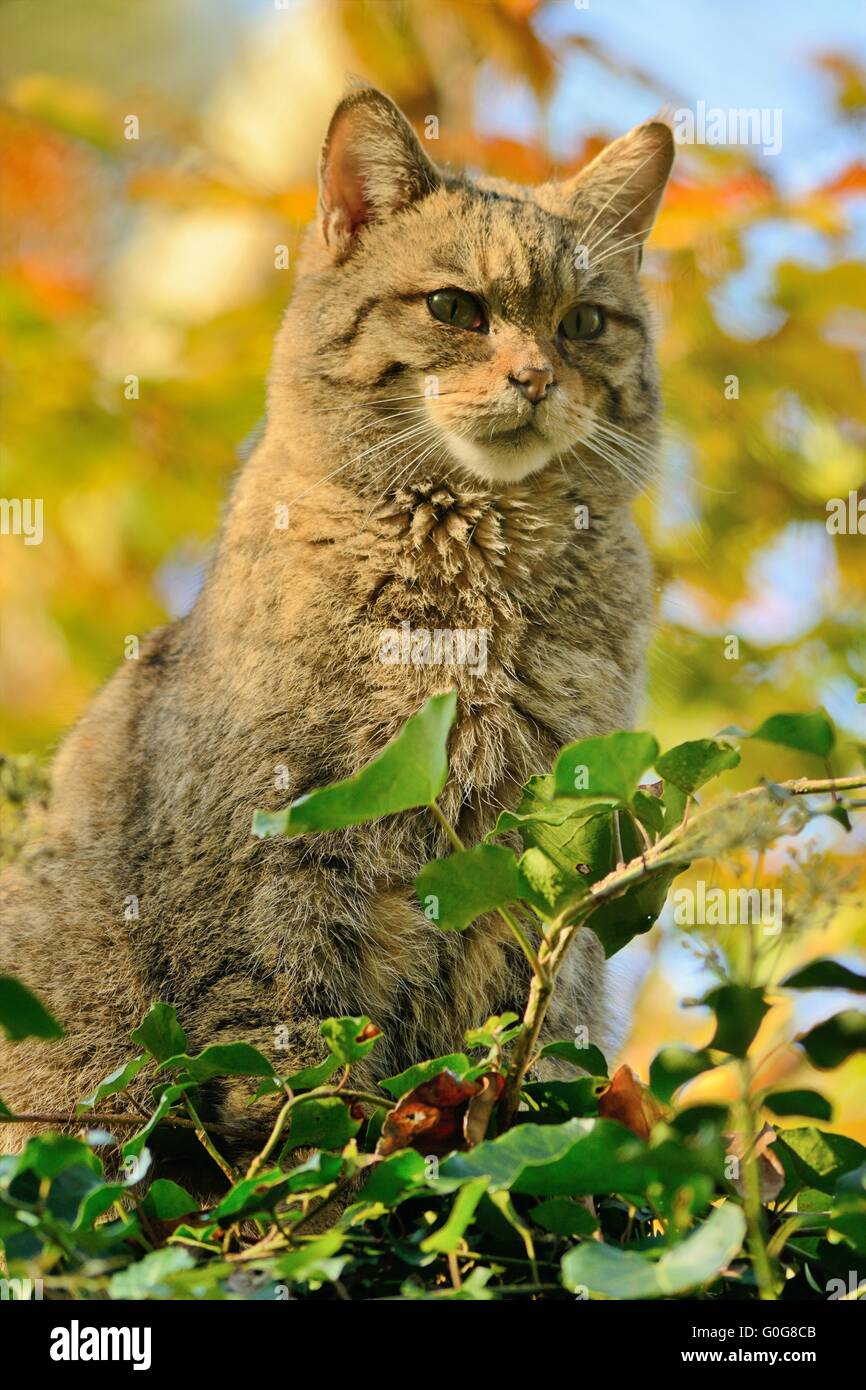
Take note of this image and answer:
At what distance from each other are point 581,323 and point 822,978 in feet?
7.30

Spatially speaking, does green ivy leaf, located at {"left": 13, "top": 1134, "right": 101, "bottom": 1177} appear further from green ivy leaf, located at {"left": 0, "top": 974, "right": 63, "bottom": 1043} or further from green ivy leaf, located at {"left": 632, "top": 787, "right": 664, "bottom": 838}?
green ivy leaf, located at {"left": 632, "top": 787, "right": 664, "bottom": 838}

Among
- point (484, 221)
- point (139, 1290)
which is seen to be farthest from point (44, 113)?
point (139, 1290)

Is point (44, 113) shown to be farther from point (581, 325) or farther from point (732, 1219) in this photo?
point (732, 1219)

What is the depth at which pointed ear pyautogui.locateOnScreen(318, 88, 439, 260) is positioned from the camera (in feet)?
11.1

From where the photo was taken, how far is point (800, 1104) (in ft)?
5.51

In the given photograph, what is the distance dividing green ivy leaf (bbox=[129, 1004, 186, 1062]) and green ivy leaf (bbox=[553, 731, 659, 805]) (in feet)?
2.25

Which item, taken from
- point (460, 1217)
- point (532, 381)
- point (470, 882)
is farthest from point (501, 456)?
point (460, 1217)

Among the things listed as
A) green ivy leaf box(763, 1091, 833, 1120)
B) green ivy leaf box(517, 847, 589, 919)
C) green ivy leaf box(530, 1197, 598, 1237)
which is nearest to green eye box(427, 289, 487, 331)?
green ivy leaf box(517, 847, 589, 919)

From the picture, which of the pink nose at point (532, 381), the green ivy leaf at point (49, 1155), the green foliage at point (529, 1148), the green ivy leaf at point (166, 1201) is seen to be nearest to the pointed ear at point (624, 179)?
the pink nose at point (532, 381)

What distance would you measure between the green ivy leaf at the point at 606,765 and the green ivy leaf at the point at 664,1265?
51cm

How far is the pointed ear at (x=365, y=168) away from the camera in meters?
3.39

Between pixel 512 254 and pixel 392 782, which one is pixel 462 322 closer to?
pixel 512 254

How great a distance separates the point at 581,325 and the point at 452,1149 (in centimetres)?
226

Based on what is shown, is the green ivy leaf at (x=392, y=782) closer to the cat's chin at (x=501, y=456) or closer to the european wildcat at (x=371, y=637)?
the european wildcat at (x=371, y=637)
